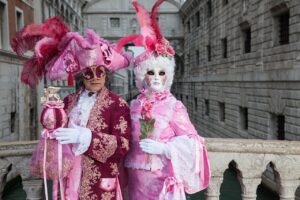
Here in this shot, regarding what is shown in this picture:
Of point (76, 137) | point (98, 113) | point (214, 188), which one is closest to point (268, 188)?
point (214, 188)

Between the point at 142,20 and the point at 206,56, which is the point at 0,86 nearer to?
the point at 142,20

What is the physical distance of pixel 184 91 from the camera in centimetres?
2706

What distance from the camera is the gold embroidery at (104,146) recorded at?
2402mm

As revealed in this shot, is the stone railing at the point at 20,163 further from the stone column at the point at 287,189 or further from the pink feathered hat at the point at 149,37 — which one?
the stone column at the point at 287,189

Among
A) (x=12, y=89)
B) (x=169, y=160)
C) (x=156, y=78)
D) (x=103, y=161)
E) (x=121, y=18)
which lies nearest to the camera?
(x=103, y=161)

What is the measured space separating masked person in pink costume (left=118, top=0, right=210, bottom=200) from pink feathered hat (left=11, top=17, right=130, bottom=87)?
0.66ft

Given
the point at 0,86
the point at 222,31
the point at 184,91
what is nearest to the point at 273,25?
the point at 222,31

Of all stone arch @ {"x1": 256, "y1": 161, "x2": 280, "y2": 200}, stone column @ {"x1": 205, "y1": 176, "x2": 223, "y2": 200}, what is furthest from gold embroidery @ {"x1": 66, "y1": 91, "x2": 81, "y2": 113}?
stone arch @ {"x1": 256, "y1": 161, "x2": 280, "y2": 200}

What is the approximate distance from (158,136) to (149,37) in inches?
28.8

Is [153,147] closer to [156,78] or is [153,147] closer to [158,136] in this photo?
[158,136]

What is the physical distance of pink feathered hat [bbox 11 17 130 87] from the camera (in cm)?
249

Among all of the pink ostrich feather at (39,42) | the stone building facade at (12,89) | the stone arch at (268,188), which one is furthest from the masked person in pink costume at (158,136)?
the stone building facade at (12,89)

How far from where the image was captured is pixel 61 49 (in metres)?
2.56

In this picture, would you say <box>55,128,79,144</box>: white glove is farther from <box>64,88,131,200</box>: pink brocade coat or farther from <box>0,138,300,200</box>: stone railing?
<box>0,138,300,200</box>: stone railing
